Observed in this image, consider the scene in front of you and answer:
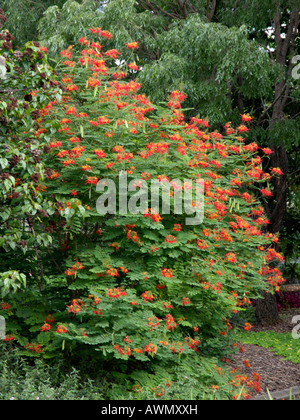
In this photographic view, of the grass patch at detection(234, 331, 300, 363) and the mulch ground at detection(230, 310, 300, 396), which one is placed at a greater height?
the mulch ground at detection(230, 310, 300, 396)

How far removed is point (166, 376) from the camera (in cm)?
543

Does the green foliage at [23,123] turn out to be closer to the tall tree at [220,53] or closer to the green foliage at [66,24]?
the tall tree at [220,53]

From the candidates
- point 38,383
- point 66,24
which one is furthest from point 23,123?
point 66,24

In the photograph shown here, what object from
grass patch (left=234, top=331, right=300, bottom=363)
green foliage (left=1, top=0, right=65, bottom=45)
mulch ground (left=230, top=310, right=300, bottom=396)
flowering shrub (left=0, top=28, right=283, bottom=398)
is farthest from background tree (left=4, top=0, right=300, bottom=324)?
mulch ground (left=230, top=310, right=300, bottom=396)

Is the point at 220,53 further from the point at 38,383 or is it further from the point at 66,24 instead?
the point at 38,383

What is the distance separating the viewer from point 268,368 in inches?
296

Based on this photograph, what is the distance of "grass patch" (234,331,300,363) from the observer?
26.7 ft

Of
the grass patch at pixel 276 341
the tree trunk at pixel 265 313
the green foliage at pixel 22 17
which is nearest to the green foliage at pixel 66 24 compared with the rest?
the green foliage at pixel 22 17

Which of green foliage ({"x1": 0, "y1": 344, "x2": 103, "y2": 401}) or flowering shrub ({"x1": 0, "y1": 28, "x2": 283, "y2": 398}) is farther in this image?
flowering shrub ({"x1": 0, "y1": 28, "x2": 283, "y2": 398})

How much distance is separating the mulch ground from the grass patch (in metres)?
0.11

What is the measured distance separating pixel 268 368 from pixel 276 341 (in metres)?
1.50

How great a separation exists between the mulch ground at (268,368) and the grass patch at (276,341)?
0.11 m

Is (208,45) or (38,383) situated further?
(208,45)

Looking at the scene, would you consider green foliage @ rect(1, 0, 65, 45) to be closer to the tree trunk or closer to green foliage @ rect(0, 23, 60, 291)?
green foliage @ rect(0, 23, 60, 291)
